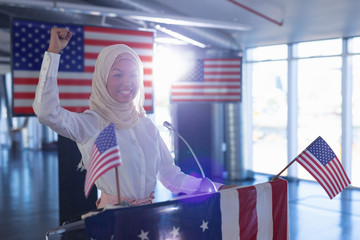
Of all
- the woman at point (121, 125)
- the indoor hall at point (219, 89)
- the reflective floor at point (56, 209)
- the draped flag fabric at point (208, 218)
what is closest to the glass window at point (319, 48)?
the indoor hall at point (219, 89)

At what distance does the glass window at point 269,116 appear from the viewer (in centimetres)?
847

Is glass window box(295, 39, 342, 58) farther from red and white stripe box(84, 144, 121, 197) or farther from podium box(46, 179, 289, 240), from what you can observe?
red and white stripe box(84, 144, 121, 197)

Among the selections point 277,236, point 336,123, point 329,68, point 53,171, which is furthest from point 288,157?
point 277,236

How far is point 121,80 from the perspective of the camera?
70.0 inches

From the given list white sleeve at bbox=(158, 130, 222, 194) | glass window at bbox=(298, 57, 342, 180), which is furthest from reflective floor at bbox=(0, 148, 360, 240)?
white sleeve at bbox=(158, 130, 222, 194)

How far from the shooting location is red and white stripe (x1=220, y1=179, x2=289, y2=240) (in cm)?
187

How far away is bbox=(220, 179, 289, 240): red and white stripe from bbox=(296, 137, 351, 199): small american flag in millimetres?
170

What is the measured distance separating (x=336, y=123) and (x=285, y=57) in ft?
5.54

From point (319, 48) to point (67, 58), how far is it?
5.73 m

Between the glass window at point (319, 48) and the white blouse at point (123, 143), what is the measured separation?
6.33m

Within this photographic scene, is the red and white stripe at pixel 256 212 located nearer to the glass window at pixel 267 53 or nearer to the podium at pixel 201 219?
the podium at pixel 201 219

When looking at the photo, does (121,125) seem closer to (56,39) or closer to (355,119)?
(56,39)

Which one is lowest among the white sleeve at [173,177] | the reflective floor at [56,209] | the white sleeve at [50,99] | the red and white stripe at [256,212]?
the reflective floor at [56,209]

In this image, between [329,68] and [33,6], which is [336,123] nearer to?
[329,68]
